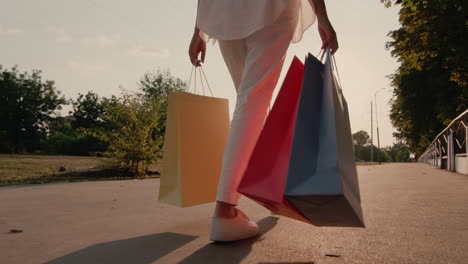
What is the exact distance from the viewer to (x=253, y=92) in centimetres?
217

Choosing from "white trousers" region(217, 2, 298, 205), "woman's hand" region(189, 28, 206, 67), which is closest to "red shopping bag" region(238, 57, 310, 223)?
"white trousers" region(217, 2, 298, 205)

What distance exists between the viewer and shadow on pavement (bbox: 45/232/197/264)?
179 centimetres

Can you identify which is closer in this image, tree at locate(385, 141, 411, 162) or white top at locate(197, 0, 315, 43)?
white top at locate(197, 0, 315, 43)

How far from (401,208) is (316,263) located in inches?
73.2

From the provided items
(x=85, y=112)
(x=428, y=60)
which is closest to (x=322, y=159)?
(x=428, y=60)

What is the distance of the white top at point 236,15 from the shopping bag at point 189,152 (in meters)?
0.47

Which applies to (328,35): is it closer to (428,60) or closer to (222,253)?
(222,253)

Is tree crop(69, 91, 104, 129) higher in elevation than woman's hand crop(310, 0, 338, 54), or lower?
higher

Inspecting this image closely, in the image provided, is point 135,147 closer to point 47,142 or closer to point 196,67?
point 196,67

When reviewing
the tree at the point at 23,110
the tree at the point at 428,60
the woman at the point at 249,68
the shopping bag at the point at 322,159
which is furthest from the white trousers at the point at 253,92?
the tree at the point at 23,110

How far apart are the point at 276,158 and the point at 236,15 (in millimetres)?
854

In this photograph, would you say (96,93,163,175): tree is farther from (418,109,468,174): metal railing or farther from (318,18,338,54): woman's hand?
(318,18,338,54): woman's hand

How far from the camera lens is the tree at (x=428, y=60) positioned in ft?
45.8

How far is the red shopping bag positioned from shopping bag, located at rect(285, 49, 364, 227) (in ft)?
0.31
